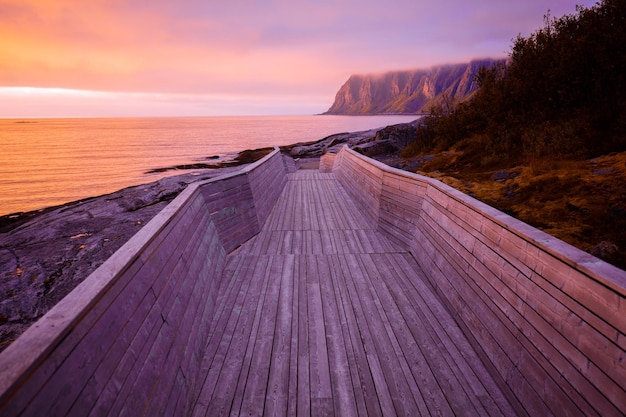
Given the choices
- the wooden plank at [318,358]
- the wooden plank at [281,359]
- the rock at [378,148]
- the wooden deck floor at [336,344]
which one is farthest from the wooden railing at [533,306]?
the rock at [378,148]

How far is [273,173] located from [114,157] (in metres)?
44.0

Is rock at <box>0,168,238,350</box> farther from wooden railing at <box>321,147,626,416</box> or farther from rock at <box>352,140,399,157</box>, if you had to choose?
rock at <box>352,140,399,157</box>

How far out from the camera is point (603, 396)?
2.05 m

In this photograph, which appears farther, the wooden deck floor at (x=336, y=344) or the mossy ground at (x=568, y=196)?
the mossy ground at (x=568, y=196)

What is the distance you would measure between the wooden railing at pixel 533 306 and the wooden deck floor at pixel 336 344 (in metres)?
0.31

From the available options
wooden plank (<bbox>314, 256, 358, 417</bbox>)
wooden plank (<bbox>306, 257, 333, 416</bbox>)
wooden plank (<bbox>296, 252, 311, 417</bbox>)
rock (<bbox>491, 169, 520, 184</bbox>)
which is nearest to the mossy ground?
rock (<bbox>491, 169, 520, 184</bbox>)

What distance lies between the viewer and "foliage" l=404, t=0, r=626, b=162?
9.85 m

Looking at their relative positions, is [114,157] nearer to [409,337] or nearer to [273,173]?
[273,173]

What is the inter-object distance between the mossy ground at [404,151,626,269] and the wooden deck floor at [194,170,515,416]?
294 centimetres

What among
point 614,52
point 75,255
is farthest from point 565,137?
point 75,255

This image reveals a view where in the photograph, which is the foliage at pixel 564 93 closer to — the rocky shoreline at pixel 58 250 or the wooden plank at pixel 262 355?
the wooden plank at pixel 262 355

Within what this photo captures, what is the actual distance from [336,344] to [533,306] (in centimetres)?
203

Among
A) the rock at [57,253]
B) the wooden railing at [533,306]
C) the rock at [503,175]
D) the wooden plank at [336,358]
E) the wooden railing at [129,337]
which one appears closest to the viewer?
the wooden railing at [129,337]

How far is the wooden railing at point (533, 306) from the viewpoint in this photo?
2.09 m
